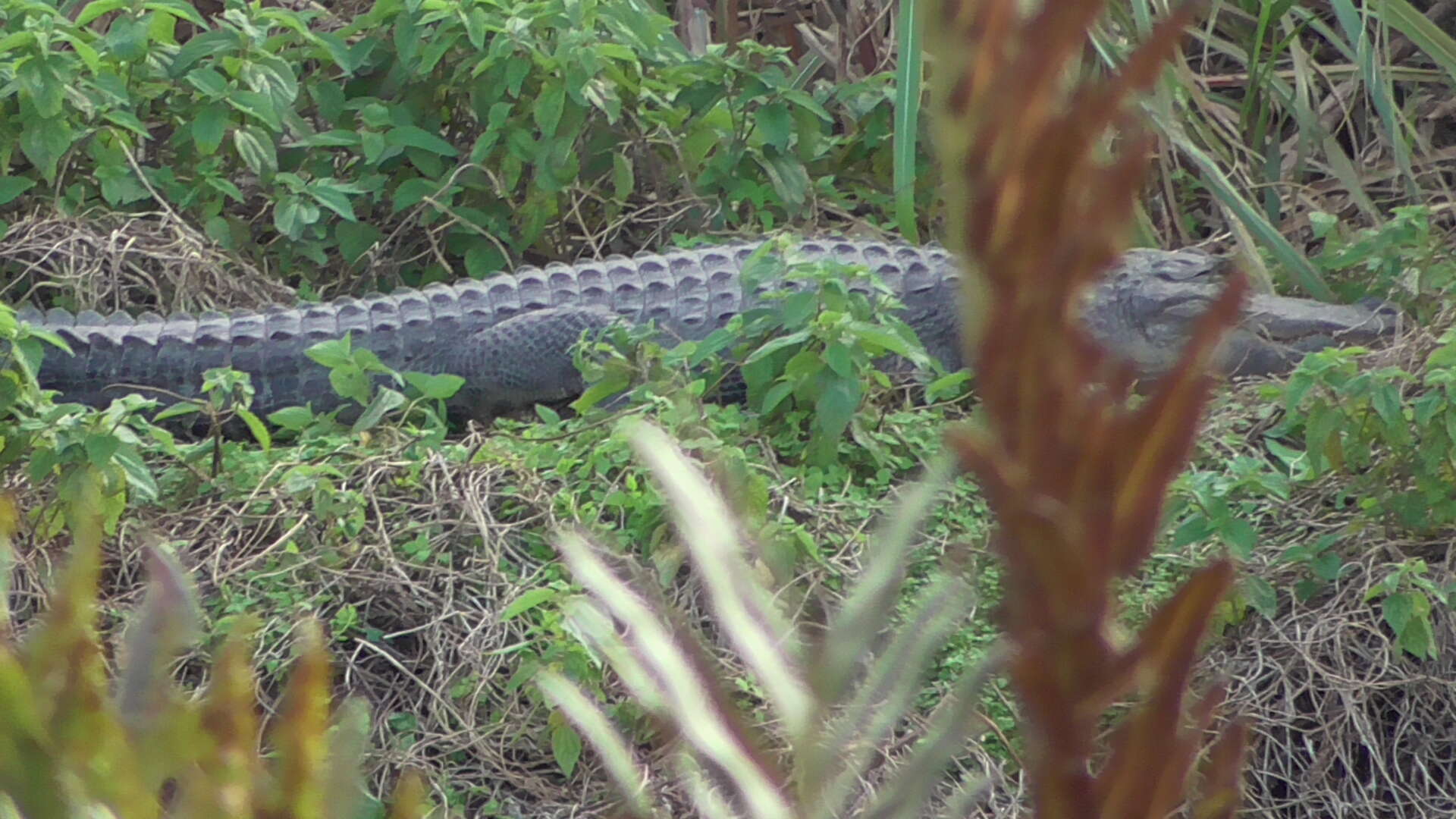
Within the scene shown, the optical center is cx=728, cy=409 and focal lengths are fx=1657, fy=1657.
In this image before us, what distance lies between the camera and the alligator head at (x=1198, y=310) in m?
3.44

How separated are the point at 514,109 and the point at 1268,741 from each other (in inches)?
96.3

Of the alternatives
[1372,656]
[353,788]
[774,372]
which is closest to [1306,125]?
[774,372]

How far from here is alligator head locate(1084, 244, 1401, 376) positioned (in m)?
3.44

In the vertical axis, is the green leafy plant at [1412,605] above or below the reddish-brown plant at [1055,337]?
below

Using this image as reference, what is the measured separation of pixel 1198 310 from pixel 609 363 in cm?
128

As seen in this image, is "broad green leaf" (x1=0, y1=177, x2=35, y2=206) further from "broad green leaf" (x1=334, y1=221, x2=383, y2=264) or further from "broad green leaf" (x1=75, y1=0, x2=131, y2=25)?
"broad green leaf" (x1=334, y1=221, x2=383, y2=264)

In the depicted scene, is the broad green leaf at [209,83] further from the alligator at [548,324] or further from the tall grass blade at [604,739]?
the tall grass blade at [604,739]

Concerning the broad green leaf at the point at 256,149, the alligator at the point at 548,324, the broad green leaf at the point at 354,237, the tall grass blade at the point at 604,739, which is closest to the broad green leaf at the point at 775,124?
the alligator at the point at 548,324

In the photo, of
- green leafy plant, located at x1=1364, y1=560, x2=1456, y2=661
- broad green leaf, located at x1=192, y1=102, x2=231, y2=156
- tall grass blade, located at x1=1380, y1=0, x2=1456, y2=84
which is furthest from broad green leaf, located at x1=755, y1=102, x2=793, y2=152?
green leafy plant, located at x1=1364, y1=560, x2=1456, y2=661

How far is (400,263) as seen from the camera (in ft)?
13.4

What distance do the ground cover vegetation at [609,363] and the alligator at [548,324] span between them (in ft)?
0.42

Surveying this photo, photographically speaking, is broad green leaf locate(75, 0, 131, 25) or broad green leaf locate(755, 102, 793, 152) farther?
broad green leaf locate(755, 102, 793, 152)

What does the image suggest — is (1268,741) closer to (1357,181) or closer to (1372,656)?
(1372,656)

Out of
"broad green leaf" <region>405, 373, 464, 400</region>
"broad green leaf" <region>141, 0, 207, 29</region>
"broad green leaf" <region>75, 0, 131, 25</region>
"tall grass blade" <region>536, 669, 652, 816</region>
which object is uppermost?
"tall grass blade" <region>536, 669, 652, 816</region>
